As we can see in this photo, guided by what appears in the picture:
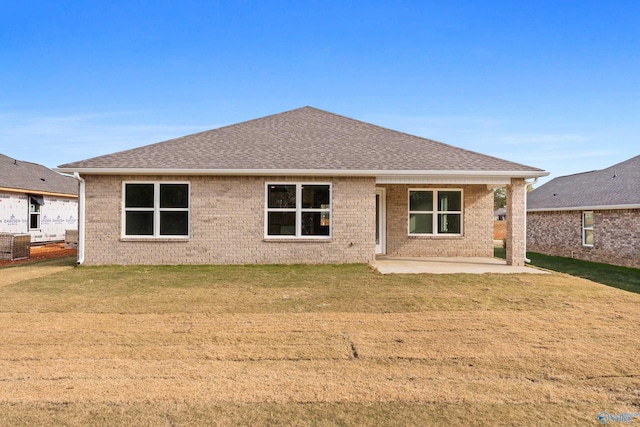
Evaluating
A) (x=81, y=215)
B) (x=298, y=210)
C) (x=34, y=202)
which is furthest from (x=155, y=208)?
(x=34, y=202)

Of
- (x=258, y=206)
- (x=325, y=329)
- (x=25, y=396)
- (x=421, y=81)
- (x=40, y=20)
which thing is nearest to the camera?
(x=25, y=396)

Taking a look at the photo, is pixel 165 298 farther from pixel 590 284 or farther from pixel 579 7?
pixel 579 7

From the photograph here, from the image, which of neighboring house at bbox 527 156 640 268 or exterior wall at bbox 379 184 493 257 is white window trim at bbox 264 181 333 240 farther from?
neighboring house at bbox 527 156 640 268

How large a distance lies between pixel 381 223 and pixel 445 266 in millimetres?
3172

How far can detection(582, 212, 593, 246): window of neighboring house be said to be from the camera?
54.8 feet

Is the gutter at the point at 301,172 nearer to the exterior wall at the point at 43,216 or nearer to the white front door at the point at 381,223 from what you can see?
the white front door at the point at 381,223

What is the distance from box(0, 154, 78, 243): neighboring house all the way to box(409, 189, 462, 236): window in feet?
61.9

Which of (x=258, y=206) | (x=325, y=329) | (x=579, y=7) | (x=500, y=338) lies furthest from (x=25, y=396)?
(x=579, y=7)

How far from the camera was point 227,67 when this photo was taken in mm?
18781

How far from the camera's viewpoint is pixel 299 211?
39.4 feet

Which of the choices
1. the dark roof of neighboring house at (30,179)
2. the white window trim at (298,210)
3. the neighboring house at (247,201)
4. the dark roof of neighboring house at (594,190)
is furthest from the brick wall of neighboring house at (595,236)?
the dark roof of neighboring house at (30,179)

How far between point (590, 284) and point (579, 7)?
1170cm

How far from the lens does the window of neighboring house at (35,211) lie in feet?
66.9

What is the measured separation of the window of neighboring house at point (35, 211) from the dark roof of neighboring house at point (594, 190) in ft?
87.7
